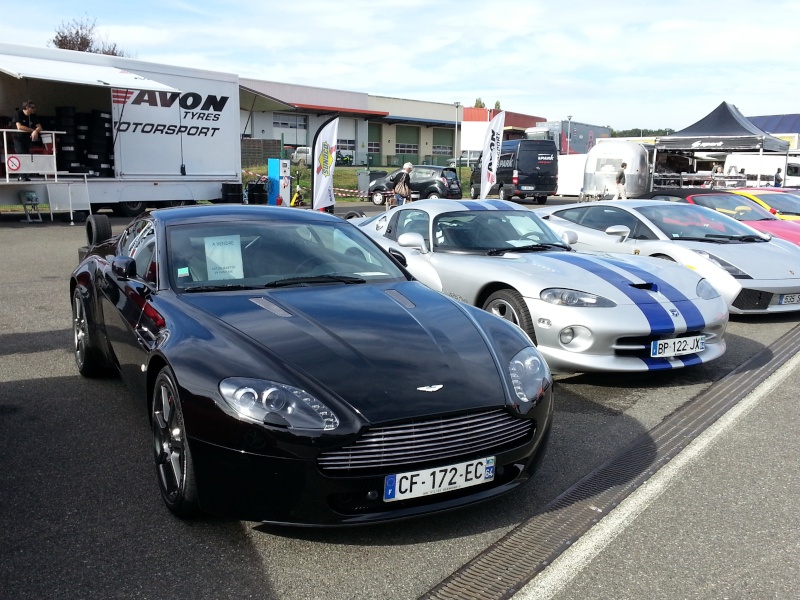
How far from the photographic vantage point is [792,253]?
8.55 m

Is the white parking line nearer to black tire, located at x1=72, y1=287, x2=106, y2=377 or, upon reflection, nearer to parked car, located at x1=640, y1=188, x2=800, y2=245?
black tire, located at x1=72, y1=287, x2=106, y2=377

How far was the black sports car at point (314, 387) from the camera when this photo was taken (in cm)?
292

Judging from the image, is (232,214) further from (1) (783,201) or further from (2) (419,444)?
(1) (783,201)

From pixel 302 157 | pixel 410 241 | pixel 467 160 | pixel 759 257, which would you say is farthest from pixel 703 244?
pixel 467 160

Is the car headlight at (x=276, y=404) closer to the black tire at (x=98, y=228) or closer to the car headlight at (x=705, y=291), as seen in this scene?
the car headlight at (x=705, y=291)

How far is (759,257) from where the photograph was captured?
27.1 feet

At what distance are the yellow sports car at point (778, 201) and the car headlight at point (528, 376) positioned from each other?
11.2 m

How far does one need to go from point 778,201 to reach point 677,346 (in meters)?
10.0

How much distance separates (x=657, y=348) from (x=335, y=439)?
3265 millimetres

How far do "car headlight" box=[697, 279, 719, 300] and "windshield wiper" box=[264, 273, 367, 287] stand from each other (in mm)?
3084

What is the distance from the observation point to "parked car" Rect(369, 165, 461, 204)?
2722cm

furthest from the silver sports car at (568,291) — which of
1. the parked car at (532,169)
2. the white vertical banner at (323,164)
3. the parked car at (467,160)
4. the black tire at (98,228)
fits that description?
the parked car at (467,160)

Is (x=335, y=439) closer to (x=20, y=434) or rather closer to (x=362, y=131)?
(x=20, y=434)

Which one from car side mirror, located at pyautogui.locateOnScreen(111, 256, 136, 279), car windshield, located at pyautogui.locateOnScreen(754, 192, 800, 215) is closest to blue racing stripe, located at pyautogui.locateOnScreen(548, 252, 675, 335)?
car side mirror, located at pyautogui.locateOnScreen(111, 256, 136, 279)
